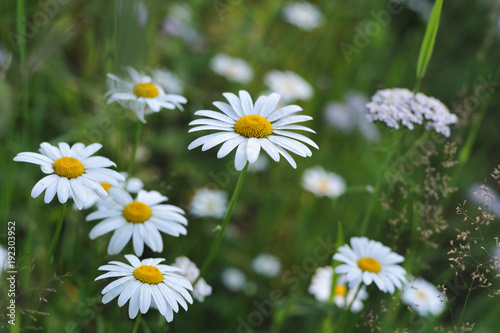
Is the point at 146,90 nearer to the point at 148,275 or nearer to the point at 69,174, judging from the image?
the point at 69,174

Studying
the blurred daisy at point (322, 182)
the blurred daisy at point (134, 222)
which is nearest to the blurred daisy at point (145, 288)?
the blurred daisy at point (134, 222)

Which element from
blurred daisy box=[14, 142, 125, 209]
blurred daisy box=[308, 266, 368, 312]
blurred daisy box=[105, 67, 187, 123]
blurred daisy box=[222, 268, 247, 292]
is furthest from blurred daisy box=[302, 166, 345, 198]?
blurred daisy box=[14, 142, 125, 209]

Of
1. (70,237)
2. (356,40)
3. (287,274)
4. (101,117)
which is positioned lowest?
(287,274)

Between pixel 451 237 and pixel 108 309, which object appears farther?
pixel 451 237

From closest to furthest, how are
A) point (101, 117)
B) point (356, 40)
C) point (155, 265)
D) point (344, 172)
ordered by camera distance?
1. point (155, 265)
2. point (101, 117)
3. point (344, 172)
4. point (356, 40)

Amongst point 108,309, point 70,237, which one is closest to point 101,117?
point 70,237

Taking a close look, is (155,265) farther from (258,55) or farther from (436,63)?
(436,63)
